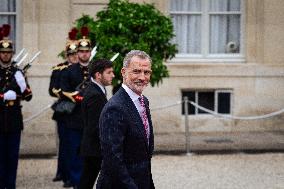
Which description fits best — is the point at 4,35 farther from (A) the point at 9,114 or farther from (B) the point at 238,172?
(B) the point at 238,172

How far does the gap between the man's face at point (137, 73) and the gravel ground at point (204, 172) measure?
5133mm

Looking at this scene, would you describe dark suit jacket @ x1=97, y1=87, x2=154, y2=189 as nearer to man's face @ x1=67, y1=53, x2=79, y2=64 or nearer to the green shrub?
man's face @ x1=67, y1=53, x2=79, y2=64

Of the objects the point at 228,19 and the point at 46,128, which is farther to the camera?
the point at 228,19

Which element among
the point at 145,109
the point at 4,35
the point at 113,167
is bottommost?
the point at 113,167

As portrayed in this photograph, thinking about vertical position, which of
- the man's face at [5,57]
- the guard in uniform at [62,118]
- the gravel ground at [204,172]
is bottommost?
the gravel ground at [204,172]

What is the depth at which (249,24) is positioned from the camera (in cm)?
1723

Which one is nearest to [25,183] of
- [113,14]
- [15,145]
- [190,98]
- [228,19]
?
[15,145]

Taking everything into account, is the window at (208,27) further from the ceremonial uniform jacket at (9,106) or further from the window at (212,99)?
the ceremonial uniform jacket at (9,106)

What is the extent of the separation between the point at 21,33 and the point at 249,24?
495 centimetres

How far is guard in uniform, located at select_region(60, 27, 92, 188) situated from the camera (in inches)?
410

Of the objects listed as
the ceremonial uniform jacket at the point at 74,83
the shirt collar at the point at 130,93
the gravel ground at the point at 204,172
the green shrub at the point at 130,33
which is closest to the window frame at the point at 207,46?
the gravel ground at the point at 204,172

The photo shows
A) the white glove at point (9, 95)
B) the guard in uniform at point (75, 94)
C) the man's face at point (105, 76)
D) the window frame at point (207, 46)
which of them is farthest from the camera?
the window frame at point (207, 46)

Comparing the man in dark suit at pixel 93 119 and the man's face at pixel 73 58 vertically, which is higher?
the man's face at pixel 73 58

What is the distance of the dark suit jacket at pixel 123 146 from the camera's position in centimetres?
552
